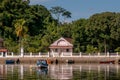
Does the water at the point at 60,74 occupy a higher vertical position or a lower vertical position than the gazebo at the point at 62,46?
lower

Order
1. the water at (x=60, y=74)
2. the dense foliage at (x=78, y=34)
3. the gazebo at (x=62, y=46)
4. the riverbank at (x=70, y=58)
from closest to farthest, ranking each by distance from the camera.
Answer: the water at (x=60, y=74) → the riverbank at (x=70, y=58) → the dense foliage at (x=78, y=34) → the gazebo at (x=62, y=46)

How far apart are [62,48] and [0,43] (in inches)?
627

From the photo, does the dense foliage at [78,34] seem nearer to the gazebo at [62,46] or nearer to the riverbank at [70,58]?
the gazebo at [62,46]

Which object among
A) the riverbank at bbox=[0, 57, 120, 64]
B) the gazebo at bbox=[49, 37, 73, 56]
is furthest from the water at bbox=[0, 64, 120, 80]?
the gazebo at bbox=[49, 37, 73, 56]

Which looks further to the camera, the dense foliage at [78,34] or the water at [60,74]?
the dense foliage at [78,34]

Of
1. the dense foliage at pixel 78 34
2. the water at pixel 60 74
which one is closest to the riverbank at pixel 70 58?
the dense foliage at pixel 78 34

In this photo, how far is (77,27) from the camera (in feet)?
439

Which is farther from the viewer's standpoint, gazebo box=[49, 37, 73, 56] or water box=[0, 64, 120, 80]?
gazebo box=[49, 37, 73, 56]

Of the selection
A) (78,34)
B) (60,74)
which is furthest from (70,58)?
(60,74)

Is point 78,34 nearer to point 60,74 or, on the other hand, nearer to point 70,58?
point 70,58

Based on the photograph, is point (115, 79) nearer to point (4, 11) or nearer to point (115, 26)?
point (115, 26)

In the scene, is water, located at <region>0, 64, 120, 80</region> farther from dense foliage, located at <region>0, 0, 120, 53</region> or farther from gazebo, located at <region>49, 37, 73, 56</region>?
gazebo, located at <region>49, 37, 73, 56</region>

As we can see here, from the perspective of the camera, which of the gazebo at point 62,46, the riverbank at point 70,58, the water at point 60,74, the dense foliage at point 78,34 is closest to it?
the water at point 60,74

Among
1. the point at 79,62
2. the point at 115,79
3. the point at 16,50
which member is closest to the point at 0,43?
the point at 16,50
